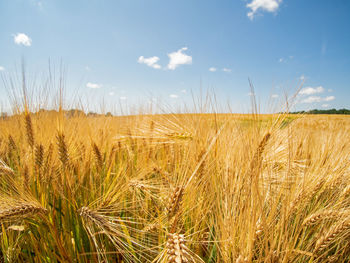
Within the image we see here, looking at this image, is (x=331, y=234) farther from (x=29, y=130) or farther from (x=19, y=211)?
(x=29, y=130)

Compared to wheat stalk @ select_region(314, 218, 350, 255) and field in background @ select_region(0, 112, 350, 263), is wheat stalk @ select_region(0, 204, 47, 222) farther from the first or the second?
wheat stalk @ select_region(314, 218, 350, 255)

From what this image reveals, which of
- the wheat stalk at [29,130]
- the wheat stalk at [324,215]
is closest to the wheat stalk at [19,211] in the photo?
the wheat stalk at [29,130]

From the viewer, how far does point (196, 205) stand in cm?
82

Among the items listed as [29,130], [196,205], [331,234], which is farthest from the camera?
[29,130]

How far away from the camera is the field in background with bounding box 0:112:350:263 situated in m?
0.62

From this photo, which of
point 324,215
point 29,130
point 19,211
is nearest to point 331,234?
point 324,215

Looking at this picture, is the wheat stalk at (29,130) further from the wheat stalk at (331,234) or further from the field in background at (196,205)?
the wheat stalk at (331,234)

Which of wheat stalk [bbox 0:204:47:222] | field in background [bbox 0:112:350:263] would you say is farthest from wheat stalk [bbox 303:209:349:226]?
wheat stalk [bbox 0:204:47:222]

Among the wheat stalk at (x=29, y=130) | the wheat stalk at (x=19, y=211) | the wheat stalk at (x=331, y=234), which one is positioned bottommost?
the wheat stalk at (x=331, y=234)

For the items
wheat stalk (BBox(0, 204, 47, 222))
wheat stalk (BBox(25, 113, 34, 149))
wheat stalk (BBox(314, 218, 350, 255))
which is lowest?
wheat stalk (BBox(314, 218, 350, 255))

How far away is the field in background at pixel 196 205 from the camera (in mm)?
620

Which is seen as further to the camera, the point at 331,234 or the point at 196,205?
the point at 196,205

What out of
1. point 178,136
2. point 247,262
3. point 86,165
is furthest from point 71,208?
point 247,262

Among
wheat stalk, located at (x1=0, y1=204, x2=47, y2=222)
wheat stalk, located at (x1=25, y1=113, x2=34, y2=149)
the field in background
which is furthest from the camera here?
wheat stalk, located at (x1=25, y1=113, x2=34, y2=149)
